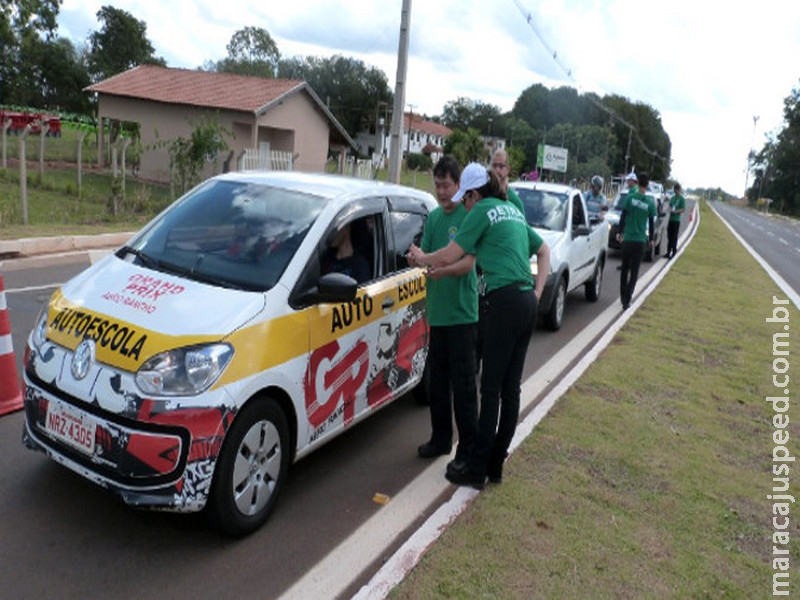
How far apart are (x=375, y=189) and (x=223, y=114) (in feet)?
80.5

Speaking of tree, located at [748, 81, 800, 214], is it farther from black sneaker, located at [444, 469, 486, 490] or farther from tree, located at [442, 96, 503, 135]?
black sneaker, located at [444, 469, 486, 490]

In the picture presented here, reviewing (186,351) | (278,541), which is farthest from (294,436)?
Result: (186,351)

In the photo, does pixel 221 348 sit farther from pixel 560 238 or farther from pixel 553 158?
pixel 553 158

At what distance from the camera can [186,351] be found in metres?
3.41

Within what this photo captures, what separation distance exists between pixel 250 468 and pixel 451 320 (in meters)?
1.61

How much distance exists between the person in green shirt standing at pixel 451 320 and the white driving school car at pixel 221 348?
0.38 metres

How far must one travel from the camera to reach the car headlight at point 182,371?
3.33m

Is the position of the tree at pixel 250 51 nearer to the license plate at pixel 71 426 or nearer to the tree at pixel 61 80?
the tree at pixel 61 80

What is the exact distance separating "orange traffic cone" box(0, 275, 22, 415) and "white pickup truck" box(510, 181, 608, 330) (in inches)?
231

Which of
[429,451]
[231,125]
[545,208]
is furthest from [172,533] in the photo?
[231,125]

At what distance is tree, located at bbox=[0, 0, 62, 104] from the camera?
41.8 metres

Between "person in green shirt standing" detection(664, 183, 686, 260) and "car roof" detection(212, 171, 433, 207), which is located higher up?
"car roof" detection(212, 171, 433, 207)

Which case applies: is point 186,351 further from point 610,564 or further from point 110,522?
point 610,564

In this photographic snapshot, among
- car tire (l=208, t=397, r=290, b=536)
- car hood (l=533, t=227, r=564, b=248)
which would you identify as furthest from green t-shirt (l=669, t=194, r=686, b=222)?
car tire (l=208, t=397, r=290, b=536)
